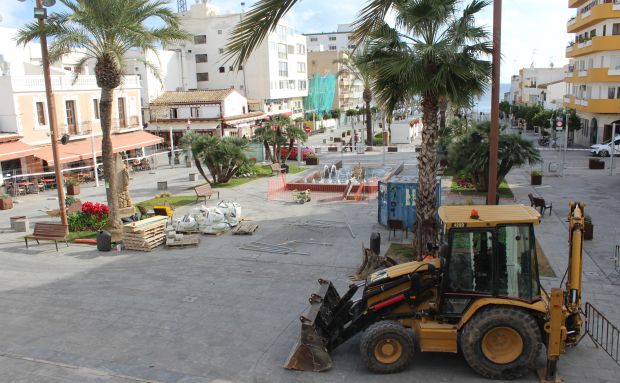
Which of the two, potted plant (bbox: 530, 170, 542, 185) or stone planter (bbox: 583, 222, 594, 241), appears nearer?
stone planter (bbox: 583, 222, 594, 241)

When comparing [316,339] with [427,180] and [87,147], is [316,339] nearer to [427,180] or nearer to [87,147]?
[427,180]

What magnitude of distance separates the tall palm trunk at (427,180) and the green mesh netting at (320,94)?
6619 cm

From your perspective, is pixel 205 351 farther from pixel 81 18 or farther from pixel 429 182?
pixel 81 18

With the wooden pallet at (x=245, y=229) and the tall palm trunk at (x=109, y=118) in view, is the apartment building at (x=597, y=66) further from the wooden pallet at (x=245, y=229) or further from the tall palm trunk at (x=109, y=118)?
the tall palm trunk at (x=109, y=118)

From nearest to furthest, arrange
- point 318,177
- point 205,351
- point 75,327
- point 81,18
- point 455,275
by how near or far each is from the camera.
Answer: point 455,275
point 205,351
point 75,327
point 81,18
point 318,177

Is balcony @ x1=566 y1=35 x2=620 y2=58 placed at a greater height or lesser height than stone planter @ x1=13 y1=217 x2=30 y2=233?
greater

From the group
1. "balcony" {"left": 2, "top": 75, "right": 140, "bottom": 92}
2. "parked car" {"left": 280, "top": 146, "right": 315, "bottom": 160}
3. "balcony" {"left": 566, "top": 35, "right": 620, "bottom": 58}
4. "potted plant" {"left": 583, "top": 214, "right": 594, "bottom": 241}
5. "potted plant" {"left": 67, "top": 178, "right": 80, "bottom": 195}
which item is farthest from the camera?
"balcony" {"left": 566, "top": 35, "right": 620, "bottom": 58}

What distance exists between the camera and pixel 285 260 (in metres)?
15.3

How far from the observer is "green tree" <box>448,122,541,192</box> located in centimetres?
2308

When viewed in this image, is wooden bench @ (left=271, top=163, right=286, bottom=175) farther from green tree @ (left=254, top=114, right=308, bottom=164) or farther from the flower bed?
the flower bed

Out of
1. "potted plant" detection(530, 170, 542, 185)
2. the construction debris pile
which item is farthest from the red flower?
"potted plant" detection(530, 170, 542, 185)

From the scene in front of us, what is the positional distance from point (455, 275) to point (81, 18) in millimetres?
14731

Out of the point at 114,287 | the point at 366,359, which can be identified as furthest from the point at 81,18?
the point at 366,359

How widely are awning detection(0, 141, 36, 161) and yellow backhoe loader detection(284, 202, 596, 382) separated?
2624cm
